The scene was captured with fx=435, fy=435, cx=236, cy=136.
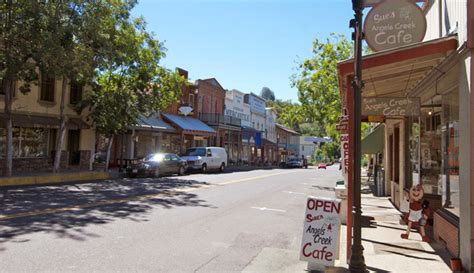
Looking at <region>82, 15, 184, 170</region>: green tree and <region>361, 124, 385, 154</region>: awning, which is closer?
<region>361, 124, 385, 154</region>: awning

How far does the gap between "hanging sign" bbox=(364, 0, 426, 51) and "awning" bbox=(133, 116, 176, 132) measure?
892 inches

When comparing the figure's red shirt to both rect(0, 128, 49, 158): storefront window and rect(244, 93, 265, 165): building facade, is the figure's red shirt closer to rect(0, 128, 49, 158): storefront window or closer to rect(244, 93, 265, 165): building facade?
rect(0, 128, 49, 158): storefront window

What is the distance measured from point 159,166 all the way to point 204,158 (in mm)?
6242

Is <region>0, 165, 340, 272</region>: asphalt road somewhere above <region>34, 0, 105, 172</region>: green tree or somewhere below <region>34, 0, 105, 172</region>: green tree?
below

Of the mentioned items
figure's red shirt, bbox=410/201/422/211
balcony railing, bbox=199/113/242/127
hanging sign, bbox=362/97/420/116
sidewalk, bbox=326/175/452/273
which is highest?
balcony railing, bbox=199/113/242/127

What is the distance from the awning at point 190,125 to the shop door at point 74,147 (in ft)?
31.8

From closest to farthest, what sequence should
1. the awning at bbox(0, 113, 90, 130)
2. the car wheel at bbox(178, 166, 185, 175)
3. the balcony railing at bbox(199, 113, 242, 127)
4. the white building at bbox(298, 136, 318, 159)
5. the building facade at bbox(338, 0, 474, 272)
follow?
the building facade at bbox(338, 0, 474, 272) < the awning at bbox(0, 113, 90, 130) < the car wheel at bbox(178, 166, 185, 175) < the balcony railing at bbox(199, 113, 242, 127) < the white building at bbox(298, 136, 318, 159)

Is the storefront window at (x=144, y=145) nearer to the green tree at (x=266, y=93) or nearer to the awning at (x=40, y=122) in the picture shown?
the awning at (x=40, y=122)

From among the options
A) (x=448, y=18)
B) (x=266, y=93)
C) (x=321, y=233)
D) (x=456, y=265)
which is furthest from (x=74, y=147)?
(x=266, y=93)

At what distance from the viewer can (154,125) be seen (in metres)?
32.2

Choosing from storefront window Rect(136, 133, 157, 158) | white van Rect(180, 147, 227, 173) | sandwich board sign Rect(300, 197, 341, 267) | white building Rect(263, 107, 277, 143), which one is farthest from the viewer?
white building Rect(263, 107, 277, 143)

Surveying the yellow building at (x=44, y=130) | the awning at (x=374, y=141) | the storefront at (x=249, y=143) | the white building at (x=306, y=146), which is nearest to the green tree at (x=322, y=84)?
the awning at (x=374, y=141)

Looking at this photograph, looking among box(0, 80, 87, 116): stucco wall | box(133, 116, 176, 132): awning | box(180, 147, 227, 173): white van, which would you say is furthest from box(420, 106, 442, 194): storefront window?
box(133, 116, 176, 132): awning

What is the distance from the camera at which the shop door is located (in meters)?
26.5
